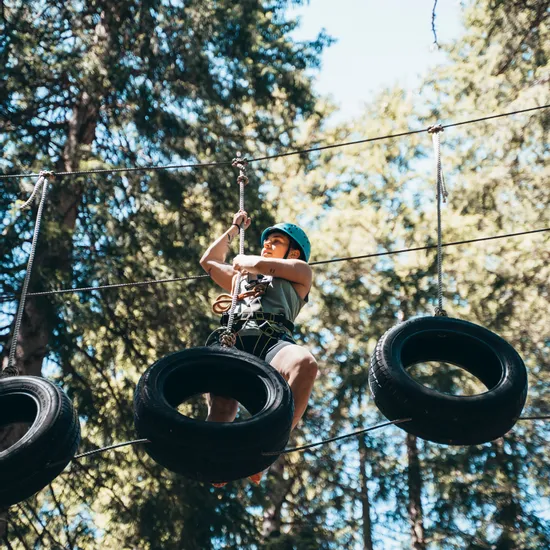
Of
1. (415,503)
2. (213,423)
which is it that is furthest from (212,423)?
(415,503)

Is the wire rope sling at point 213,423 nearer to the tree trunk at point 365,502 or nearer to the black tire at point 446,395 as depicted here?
the black tire at point 446,395

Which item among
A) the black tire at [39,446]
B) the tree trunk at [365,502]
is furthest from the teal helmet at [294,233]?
the tree trunk at [365,502]

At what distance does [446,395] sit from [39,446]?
6.75 feet

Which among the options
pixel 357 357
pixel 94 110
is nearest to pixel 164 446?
pixel 94 110

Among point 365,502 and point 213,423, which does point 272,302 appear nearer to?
point 213,423

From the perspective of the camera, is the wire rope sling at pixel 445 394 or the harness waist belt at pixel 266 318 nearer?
the wire rope sling at pixel 445 394

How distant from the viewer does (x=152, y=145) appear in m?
10.1

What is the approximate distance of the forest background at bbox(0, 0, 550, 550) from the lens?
8953 mm

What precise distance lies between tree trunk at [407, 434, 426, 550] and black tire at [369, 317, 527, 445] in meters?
7.74

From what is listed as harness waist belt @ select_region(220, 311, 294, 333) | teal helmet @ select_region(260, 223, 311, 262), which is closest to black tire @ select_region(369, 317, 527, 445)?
harness waist belt @ select_region(220, 311, 294, 333)

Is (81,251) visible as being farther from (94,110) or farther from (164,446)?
(164,446)

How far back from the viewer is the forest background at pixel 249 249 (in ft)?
29.4

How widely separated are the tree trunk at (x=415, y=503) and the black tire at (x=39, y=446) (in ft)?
28.0

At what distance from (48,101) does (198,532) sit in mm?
5711
